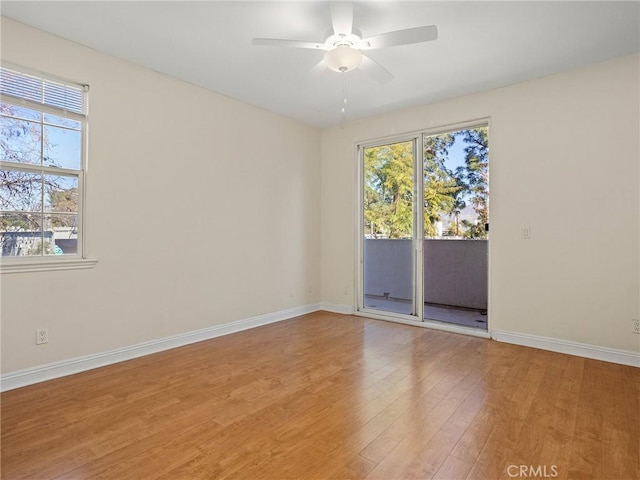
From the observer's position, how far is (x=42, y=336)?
2.70m

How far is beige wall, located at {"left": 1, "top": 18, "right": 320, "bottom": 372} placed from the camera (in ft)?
9.02

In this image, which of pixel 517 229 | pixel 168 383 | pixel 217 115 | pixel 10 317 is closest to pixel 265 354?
pixel 168 383

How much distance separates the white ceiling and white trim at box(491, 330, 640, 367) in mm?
2688

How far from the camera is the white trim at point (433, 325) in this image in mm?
3938

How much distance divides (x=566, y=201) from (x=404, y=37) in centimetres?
239

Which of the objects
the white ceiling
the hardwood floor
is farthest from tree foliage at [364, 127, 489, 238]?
the hardwood floor

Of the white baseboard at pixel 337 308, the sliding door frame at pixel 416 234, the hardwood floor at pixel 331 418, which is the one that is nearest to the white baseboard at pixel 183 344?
the hardwood floor at pixel 331 418

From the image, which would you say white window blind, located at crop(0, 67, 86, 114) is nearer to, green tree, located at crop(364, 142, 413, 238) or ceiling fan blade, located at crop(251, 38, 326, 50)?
ceiling fan blade, located at crop(251, 38, 326, 50)

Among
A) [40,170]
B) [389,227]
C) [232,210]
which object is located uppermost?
[40,170]

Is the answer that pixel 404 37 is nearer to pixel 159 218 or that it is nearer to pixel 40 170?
pixel 159 218

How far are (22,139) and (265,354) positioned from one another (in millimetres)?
2714

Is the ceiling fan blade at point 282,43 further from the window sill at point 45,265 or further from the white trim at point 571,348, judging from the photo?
the white trim at point 571,348

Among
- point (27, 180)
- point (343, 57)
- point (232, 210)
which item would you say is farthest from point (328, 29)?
point (27, 180)

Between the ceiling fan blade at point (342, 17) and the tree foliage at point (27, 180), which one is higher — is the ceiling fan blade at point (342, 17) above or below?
above
